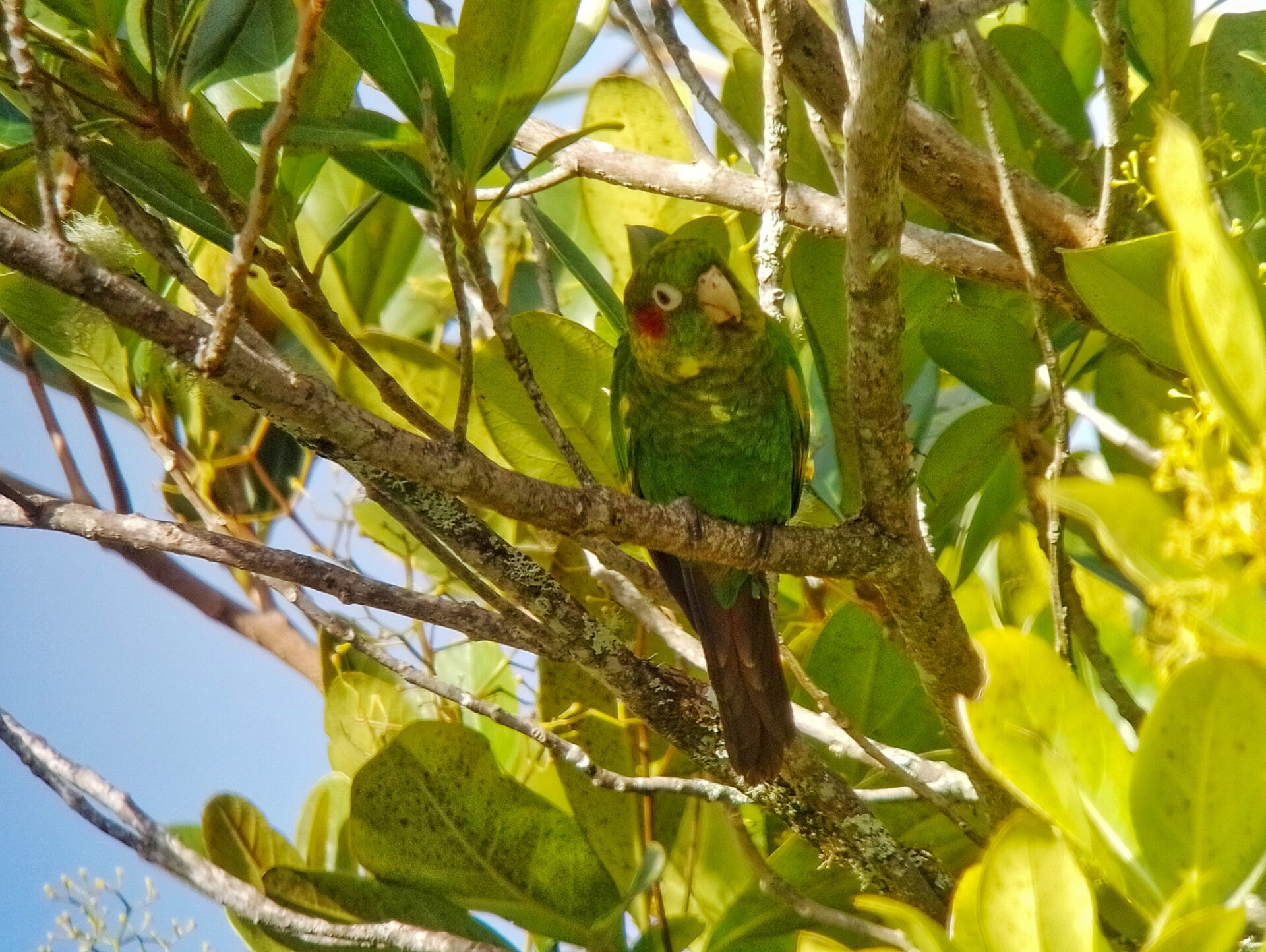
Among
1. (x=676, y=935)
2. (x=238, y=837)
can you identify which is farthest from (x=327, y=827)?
(x=676, y=935)

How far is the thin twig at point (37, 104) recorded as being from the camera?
2.19 feet

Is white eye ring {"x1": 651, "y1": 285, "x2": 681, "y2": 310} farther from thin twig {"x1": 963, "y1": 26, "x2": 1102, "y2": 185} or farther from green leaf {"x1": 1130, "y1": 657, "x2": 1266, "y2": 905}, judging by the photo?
green leaf {"x1": 1130, "y1": 657, "x2": 1266, "y2": 905}

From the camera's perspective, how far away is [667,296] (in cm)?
153

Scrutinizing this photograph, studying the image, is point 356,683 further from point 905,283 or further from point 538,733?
point 905,283

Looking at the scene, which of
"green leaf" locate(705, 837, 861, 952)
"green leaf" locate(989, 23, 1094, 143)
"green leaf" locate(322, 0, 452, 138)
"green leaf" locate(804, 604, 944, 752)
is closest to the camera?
"green leaf" locate(322, 0, 452, 138)

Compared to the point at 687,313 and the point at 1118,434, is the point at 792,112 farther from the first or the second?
the point at 1118,434

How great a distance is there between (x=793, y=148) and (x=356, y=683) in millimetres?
979

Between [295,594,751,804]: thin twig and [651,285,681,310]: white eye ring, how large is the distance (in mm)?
637

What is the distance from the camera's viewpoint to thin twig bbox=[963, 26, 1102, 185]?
1189 millimetres

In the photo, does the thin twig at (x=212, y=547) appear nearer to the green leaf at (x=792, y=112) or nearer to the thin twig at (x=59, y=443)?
the thin twig at (x=59, y=443)

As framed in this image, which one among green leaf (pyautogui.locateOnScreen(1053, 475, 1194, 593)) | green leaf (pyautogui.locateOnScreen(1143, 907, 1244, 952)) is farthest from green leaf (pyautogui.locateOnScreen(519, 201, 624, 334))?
green leaf (pyautogui.locateOnScreen(1143, 907, 1244, 952))

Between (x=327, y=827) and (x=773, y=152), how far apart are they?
1047 millimetres

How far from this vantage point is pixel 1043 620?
135cm

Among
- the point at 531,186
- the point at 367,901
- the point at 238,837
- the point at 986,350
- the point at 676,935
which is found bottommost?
the point at 676,935
